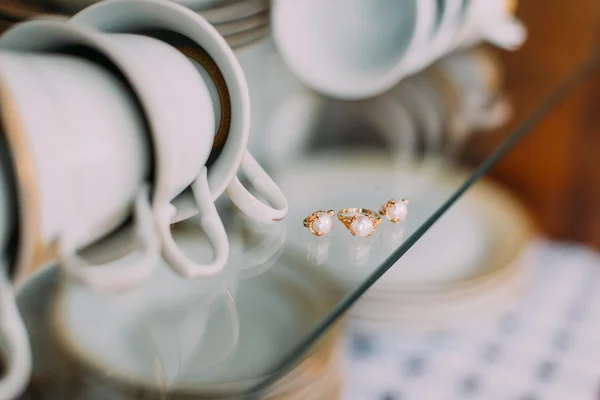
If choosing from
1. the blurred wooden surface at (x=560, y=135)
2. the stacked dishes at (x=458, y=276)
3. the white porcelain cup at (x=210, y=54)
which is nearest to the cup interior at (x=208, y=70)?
the white porcelain cup at (x=210, y=54)

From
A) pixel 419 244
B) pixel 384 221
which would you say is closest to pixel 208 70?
pixel 384 221

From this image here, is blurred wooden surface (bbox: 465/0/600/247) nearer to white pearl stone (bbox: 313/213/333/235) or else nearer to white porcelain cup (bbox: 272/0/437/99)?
white porcelain cup (bbox: 272/0/437/99)

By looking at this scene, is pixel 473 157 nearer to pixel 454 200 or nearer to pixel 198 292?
pixel 454 200

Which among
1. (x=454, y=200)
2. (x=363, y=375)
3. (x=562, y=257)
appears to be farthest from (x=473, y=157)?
(x=562, y=257)

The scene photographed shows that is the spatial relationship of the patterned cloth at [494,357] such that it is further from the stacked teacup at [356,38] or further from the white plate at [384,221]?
the stacked teacup at [356,38]

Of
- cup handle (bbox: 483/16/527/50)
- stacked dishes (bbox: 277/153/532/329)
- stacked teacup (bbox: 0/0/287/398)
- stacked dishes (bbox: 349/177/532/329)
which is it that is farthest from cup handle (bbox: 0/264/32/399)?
cup handle (bbox: 483/16/527/50)
